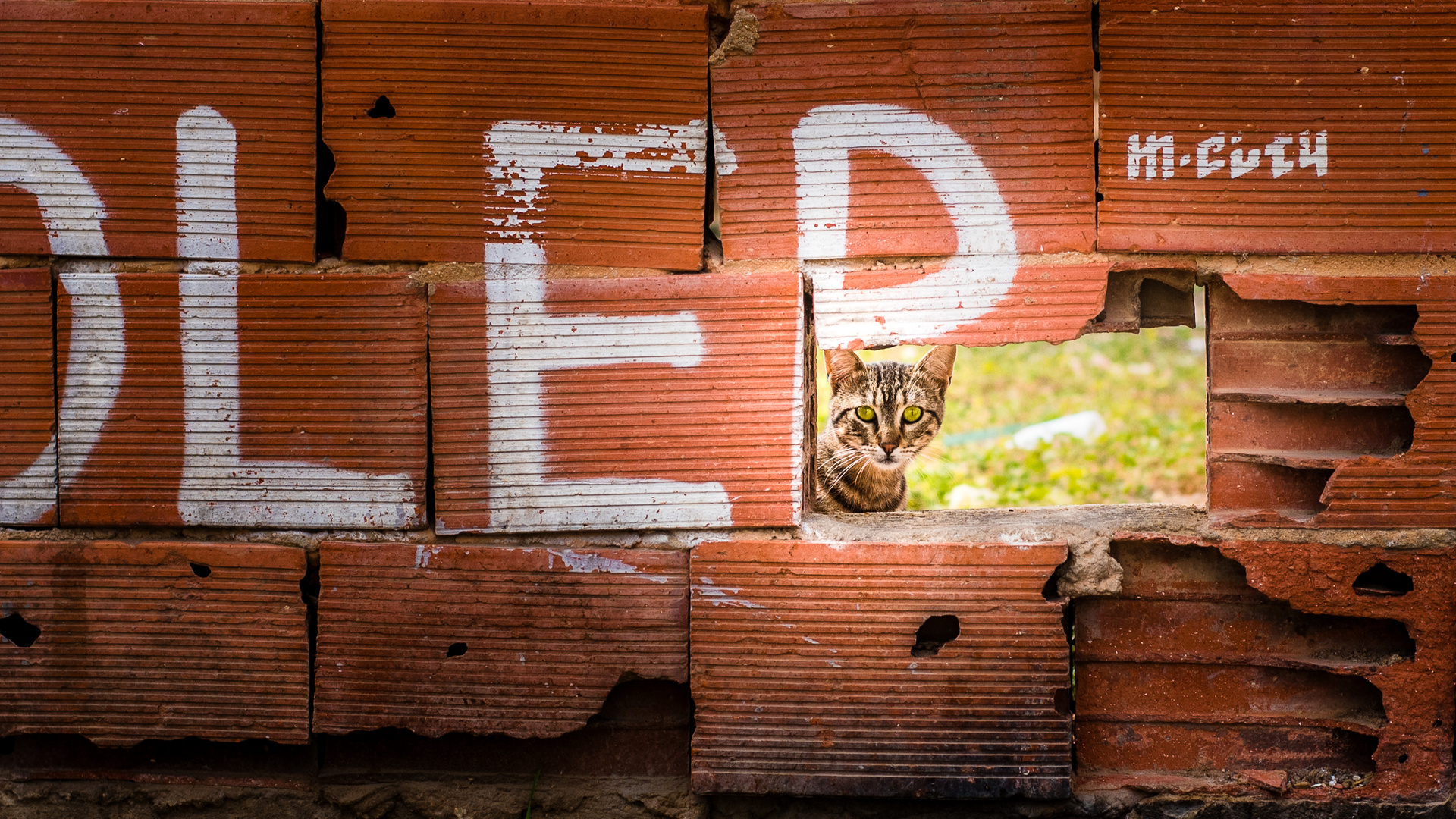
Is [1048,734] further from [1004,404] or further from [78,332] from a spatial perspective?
[1004,404]

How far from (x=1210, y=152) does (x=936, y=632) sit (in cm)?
145

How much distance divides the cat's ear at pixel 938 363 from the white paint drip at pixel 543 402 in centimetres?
158

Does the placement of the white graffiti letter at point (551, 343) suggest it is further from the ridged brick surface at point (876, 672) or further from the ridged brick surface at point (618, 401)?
the ridged brick surface at point (876, 672)

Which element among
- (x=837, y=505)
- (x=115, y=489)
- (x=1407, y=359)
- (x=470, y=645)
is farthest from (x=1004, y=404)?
(x=115, y=489)

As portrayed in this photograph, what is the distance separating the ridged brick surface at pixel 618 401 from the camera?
8.54ft

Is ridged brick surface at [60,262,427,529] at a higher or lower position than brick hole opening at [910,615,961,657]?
higher

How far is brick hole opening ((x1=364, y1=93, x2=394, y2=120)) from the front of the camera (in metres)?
2.62

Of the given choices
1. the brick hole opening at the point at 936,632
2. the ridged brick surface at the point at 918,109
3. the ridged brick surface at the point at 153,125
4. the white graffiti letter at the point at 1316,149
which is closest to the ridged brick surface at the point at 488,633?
the brick hole opening at the point at 936,632

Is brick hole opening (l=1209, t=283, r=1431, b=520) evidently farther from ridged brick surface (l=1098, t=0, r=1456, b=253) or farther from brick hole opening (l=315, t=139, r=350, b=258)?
brick hole opening (l=315, t=139, r=350, b=258)

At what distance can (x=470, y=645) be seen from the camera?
2.69 metres

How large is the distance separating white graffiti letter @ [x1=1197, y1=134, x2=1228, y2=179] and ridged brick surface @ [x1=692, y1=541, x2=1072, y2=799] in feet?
3.44

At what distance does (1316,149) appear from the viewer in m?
2.49

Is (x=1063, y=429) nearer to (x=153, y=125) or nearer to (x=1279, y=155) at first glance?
(x=1279, y=155)

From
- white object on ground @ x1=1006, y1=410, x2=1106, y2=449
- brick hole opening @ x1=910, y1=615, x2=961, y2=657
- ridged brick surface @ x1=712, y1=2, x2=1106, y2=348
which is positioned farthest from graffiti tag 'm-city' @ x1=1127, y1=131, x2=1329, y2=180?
white object on ground @ x1=1006, y1=410, x2=1106, y2=449
